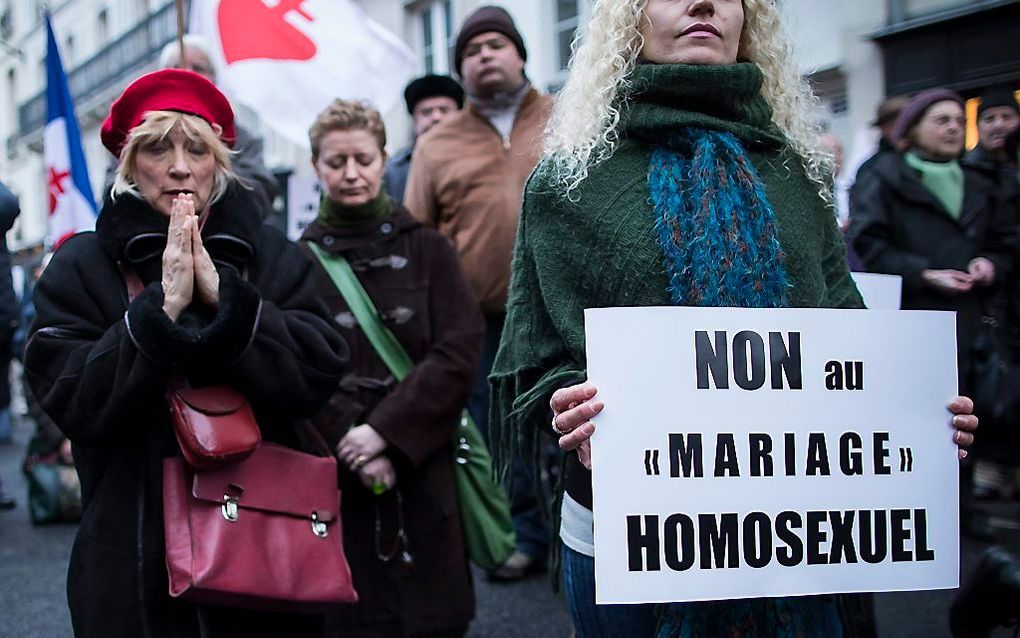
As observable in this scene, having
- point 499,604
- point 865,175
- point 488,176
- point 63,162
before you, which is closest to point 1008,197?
point 865,175

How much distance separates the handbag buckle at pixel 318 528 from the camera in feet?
8.46

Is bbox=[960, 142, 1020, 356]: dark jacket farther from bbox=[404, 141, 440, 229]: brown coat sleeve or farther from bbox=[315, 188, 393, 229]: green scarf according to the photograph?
bbox=[315, 188, 393, 229]: green scarf

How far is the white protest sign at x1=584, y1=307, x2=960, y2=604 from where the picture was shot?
174cm

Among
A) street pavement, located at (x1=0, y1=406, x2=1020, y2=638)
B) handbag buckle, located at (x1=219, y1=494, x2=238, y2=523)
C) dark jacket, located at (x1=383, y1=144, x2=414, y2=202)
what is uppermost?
dark jacket, located at (x1=383, y1=144, x2=414, y2=202)

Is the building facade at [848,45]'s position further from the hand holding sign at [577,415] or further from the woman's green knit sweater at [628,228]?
the hand holding sign at [577,415]

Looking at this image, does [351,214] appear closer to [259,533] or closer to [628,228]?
[259,533]

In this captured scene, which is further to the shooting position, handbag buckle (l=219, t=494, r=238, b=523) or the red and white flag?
the red and white flag

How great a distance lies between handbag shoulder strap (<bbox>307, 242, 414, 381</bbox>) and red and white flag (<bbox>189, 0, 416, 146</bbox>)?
2.43 meters

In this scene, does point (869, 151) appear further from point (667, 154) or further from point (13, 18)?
point (13, 18)

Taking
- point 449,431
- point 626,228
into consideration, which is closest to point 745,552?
point 626,228

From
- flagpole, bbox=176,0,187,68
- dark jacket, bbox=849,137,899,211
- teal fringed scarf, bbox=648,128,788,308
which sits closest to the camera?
teal fringed scarf, bbox=648,128,788,308

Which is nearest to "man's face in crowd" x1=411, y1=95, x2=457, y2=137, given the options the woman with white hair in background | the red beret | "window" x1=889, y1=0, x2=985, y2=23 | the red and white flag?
the red and white flag

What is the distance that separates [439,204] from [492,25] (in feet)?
2.63

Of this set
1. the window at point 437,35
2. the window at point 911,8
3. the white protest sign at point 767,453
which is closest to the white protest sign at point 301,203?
the white protest sign at point 767,453
